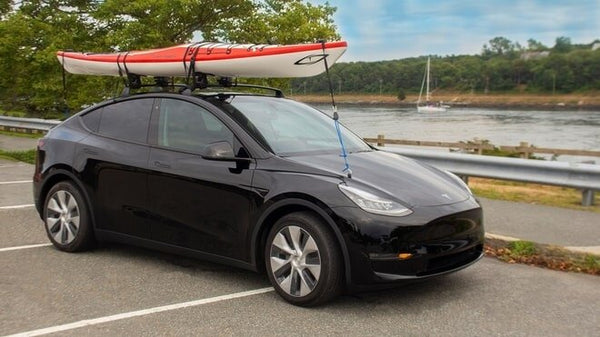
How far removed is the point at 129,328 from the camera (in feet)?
12.3

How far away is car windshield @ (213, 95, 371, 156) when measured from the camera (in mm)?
4722

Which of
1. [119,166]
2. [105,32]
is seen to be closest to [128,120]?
[119,166]

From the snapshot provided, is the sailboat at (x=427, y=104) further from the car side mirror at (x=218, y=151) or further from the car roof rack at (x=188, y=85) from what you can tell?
the car side mirror at (x=218, y=151)

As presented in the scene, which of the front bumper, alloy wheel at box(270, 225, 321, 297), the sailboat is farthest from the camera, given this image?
the sailboat

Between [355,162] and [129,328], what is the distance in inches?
79.6

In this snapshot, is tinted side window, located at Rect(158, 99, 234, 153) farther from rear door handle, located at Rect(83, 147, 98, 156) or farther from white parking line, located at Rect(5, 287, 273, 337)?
white parking line, located at Rect(5, 287, 273, 337)

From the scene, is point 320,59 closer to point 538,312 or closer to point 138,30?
point 538,312

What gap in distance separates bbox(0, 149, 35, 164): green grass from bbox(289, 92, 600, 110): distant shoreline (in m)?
65.9

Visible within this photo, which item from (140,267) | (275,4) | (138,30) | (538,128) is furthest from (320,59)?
(538,128)

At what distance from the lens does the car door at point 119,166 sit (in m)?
5.08

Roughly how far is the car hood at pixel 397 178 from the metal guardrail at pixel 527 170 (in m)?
2.70

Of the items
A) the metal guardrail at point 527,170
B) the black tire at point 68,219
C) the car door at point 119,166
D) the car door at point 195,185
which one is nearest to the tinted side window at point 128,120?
the car door at point 119,166

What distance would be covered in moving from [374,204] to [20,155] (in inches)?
458

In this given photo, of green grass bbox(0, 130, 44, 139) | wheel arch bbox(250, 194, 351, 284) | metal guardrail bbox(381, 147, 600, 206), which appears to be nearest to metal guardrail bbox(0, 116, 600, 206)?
metal guardrail bbox(381, 147, 600, 206)
